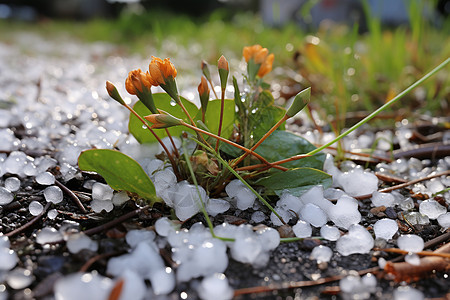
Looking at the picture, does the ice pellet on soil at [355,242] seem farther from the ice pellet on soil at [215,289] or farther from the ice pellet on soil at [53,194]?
the ice pellet on soil at [53,194]

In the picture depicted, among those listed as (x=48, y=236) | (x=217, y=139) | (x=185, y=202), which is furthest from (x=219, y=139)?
(x=48, y=236)

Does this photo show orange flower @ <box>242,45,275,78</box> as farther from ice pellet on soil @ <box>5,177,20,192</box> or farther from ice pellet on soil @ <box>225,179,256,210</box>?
ice pellet on soil @ <box>5,177,20,192</box>

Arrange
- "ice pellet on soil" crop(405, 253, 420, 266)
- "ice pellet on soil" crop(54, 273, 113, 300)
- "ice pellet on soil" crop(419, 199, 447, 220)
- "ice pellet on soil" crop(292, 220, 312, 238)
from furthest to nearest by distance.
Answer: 1. "ice pellet on soil" crop(419, 199, 447, 220)
2. "ice pellet on soil" crop(292, 220, 312, 238)
3. "ice pellet on soil" crop(405, 253, 420, 266)
4. "ice pellet on soil" crop(54, 273, 113, 300)

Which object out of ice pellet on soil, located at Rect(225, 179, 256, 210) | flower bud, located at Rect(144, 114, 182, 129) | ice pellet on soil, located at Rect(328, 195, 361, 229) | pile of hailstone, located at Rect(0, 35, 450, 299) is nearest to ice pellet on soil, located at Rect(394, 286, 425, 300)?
pile of hailstone, located at Rect(0, 35, 450, 299)

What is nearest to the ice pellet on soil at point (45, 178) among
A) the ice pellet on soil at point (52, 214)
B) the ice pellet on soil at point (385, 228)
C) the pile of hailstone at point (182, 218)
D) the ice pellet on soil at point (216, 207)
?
the pile of hailstone at point (182, 218)

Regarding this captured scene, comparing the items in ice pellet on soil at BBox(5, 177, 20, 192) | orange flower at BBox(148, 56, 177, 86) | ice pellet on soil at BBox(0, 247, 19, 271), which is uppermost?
orange flower at BBox(148, 56, 177, 86)

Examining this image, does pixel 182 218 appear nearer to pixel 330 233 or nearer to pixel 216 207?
pixel 216 207

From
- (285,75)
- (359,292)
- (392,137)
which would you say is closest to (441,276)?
(359,292)

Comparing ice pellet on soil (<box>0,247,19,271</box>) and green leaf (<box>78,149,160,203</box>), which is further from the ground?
green leaf (<box>78,149,160,203</box>)
